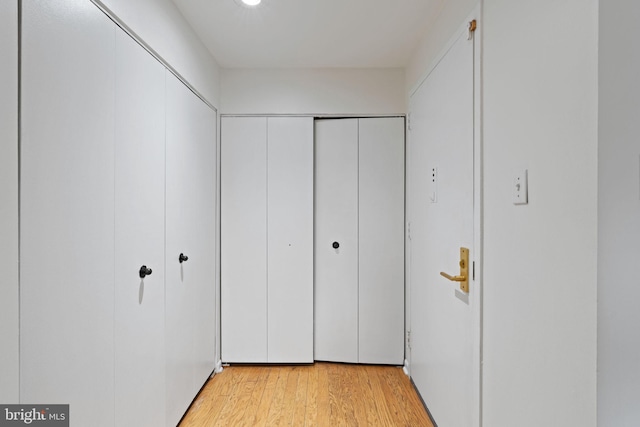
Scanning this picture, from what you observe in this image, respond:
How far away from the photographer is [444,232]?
180 cm

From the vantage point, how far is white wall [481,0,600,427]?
2.64 feet

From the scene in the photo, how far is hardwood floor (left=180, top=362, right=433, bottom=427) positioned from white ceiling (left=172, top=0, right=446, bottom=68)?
2.43 metres

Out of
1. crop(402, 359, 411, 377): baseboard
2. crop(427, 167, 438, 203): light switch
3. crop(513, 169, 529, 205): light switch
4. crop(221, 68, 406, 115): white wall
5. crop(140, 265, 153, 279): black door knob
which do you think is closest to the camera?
crop(513, 169, 529, 205): light switch

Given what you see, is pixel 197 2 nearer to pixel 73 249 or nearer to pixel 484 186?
pixel 73 249

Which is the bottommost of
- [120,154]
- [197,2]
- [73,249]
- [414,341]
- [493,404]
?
[414,341]

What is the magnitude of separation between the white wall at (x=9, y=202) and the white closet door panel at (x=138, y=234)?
0.45m

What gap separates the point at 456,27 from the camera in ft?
5.37

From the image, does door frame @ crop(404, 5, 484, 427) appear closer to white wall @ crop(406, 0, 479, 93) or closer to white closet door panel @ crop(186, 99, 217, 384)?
white wall @ crop(406, 0, 479, 93)

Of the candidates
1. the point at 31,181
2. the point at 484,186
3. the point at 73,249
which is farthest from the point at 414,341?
the point at 31,181

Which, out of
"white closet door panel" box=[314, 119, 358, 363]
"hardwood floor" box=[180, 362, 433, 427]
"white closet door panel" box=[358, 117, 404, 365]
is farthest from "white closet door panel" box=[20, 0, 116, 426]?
"white closet door panel" box=[358, 117, 404, 365]

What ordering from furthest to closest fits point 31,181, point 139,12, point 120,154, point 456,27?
point 456,27
point 139,12
point 120,154
point 31,181

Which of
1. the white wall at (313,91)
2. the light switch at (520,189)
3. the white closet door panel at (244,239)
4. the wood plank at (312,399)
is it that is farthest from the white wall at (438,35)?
the wood plank at (312,399)

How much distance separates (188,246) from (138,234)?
60 cm

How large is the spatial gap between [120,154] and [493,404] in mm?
1798
